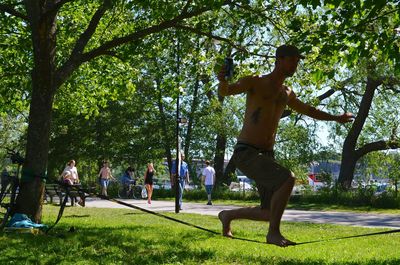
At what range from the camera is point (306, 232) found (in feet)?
43.5

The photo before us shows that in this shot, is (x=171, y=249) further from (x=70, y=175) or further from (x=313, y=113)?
(x=70, y=175)

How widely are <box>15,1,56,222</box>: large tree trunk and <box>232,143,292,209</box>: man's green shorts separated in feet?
20.5

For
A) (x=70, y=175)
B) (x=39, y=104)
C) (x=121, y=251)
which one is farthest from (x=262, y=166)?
(x=70, y=175)

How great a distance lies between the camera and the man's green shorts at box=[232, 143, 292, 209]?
5.96 metres

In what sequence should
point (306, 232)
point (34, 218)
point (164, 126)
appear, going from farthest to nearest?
1. point (164, 126)
2. point (306, 232)
3. point (34, 218)

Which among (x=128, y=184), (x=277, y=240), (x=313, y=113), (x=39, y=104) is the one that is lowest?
(x=277, y=240)

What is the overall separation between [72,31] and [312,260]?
1187 cm

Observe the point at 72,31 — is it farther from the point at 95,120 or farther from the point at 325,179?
the point at 95,120

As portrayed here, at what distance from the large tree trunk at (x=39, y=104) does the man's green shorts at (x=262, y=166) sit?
20.5ft

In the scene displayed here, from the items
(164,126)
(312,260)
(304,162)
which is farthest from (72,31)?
(304,162)

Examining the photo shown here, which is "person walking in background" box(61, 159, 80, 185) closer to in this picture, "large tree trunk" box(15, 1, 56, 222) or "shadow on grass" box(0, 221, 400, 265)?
"large tree trunk" box(15, 1, 56, 222)

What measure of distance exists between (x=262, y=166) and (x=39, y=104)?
6.61 meters

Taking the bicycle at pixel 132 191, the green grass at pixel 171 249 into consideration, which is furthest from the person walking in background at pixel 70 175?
the green grass at pixel 171 249

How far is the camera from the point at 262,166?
5.98 meters
